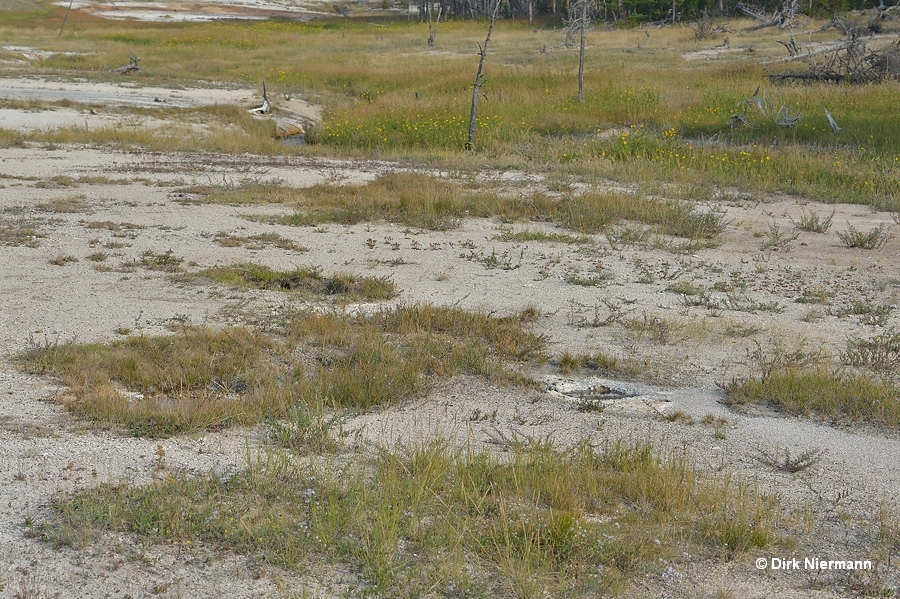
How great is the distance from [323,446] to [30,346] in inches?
133

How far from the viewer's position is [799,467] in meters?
5.91

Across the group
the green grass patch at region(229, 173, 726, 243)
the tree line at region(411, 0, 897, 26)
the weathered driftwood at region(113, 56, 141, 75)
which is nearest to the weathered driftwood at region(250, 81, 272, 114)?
the green grass patch at region(229, 173, 726, 243)

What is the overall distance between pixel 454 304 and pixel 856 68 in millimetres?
21121

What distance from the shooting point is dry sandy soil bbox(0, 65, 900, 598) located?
4.58 meters

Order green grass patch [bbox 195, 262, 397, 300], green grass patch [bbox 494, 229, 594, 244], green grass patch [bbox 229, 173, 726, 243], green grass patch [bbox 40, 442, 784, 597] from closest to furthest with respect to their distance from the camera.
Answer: green grass patch [bbox 40, 442, 784, 597]
green grass patch [bbox 195, 262, 397, 300]
green grass patch [bbox 494, 229, 594, 244]
green grass patch [bbox 229, 173, 726, 243]

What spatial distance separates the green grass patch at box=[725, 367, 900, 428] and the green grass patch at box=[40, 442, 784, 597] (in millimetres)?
1678

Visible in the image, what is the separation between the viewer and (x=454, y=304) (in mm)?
9547

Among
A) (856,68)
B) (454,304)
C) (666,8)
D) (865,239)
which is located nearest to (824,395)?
(454,304)

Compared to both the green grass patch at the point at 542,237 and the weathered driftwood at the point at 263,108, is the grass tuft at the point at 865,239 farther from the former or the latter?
the weathered driftwood at the point at 263,108

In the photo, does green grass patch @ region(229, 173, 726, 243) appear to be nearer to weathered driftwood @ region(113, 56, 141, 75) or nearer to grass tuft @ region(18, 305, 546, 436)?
grass tuft @ region(18, 305, 546, 436)

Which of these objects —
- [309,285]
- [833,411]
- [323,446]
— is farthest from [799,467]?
[309,285]

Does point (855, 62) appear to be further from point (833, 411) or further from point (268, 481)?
point (268, 481)

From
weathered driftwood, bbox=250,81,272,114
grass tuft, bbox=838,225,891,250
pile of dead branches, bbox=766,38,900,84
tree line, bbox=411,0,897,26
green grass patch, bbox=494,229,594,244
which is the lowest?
grass tuft, bbox=838,225,891,250

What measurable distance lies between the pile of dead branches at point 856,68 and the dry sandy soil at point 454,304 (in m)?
12.8
